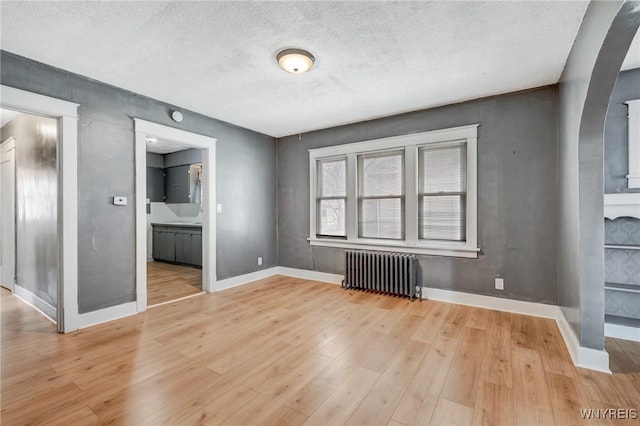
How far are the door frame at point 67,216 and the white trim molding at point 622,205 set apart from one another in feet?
17.8

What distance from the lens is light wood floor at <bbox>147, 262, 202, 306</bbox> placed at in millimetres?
4078

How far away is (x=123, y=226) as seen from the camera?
3.32 metres

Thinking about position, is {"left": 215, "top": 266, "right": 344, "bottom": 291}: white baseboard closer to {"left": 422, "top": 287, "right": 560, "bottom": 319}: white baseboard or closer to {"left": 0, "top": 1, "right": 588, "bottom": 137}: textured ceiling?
{"left": 422, "top": 287, "right": 560, "bottom": 319}: white baseboard

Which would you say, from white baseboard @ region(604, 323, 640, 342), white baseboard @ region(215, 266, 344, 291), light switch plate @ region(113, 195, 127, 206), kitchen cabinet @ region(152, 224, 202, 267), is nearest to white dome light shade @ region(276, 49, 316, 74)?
light switch plate @ region(113, 195, 127, 206)

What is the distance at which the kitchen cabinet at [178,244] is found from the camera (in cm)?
600

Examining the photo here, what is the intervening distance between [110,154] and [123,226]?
0.85 meters

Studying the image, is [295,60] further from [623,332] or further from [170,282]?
[170,282]

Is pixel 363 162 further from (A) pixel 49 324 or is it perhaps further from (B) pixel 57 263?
(A) pixel 49 324

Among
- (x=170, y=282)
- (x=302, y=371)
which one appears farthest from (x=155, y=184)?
(x=302, y=371)

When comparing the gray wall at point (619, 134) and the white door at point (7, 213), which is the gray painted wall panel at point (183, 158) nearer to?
the white door at point (7, 213)

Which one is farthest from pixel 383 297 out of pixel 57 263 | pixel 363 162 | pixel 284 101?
pixel 57 263

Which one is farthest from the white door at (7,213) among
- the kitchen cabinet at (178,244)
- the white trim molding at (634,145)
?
the white trim molding at (634,145)

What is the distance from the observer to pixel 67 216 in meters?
2.88

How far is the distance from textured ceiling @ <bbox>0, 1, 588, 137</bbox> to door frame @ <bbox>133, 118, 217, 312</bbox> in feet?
1.55
